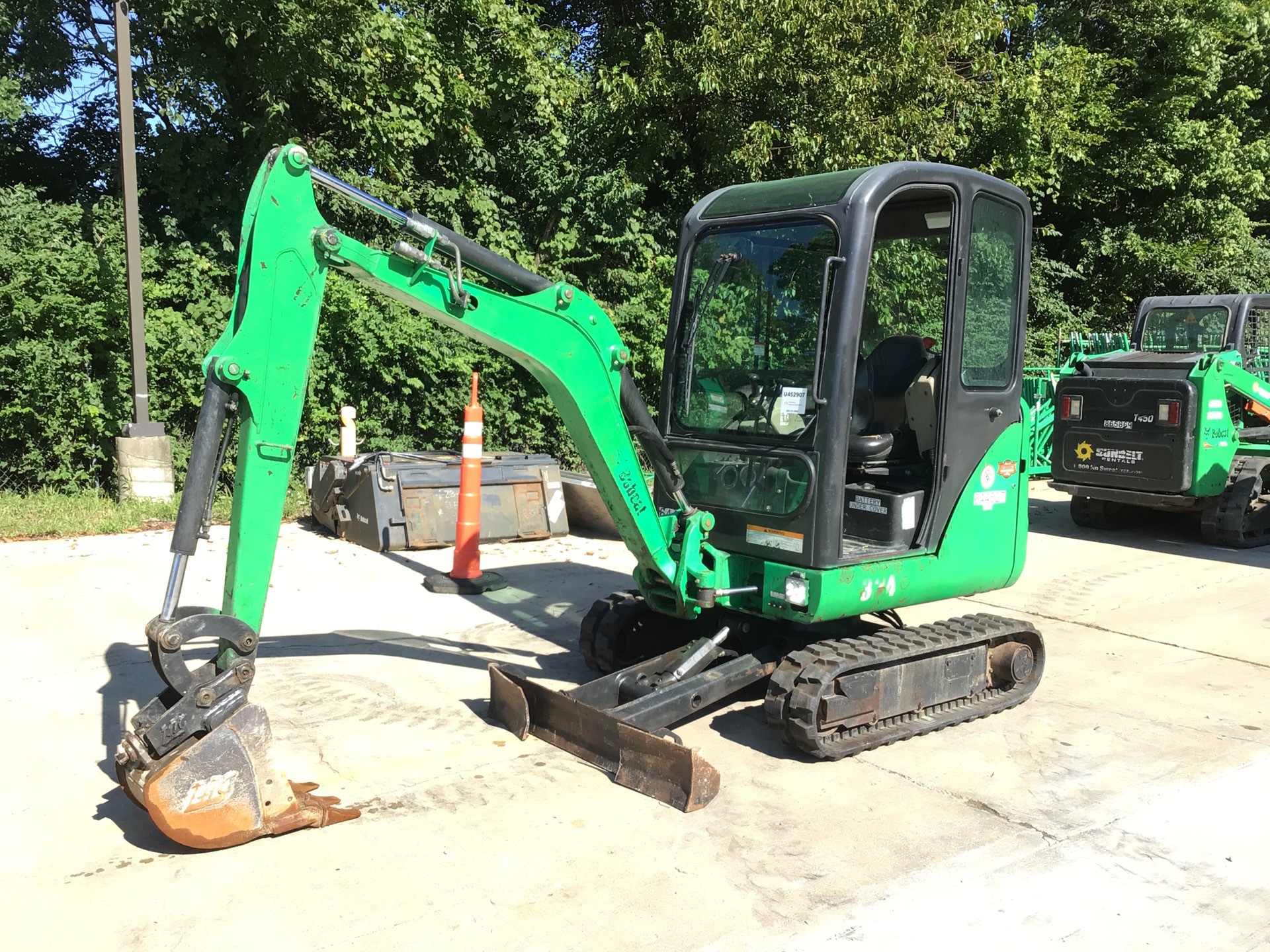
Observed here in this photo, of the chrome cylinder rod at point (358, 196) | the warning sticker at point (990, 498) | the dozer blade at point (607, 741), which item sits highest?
the chrome cylinder rod at point (358, 196)

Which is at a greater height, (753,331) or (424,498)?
A: (753,331)

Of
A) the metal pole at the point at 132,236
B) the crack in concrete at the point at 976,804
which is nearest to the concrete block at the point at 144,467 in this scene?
the metal pole at the point at 132,236

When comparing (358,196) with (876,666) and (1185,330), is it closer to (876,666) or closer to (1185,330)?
(876,666)

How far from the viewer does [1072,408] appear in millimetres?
10820

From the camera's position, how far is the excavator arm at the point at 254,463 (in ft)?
12.3

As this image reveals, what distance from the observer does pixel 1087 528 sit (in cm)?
1138

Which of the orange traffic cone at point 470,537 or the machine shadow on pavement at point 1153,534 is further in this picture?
the machine shadow on pavement at point 1153,534

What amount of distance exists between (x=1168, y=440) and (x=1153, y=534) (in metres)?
1.42

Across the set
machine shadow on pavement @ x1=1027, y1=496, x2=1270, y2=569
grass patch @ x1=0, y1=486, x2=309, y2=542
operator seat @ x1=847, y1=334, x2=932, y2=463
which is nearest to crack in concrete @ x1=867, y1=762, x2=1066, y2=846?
operator seat @ x1=847, y1=334, x2=932, y2=463

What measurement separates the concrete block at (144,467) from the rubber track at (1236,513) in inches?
397

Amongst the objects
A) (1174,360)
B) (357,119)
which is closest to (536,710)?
(1174,360)

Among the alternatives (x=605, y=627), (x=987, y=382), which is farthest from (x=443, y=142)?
(x=987, y=382)

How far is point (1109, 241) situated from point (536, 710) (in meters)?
19.9

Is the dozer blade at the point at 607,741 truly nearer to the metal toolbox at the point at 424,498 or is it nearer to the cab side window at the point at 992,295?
the cab side window at the point at 992,295
